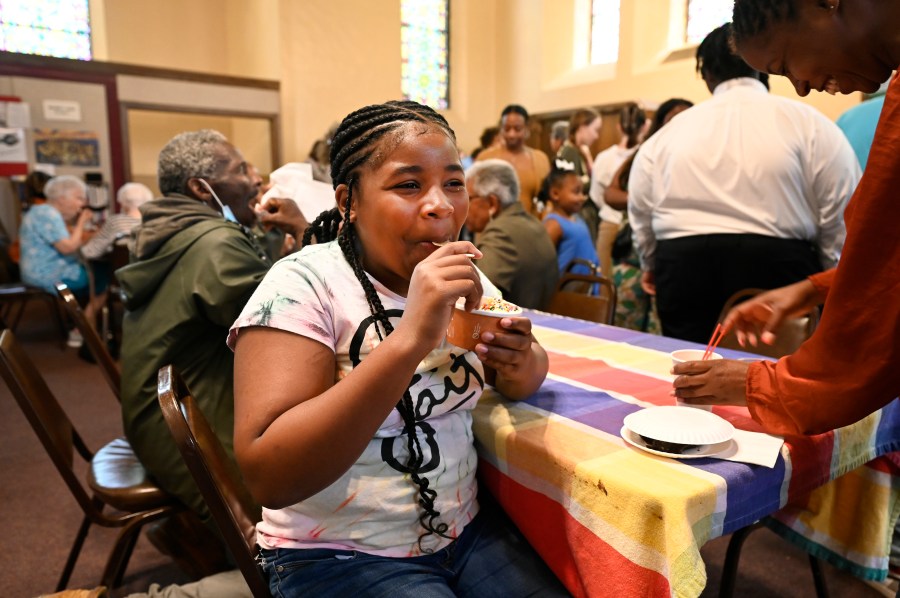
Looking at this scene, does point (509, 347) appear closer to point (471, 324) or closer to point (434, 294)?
point (471, 324)

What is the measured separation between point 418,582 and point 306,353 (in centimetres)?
42

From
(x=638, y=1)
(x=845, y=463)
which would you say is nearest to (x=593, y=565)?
(x=845, y=463)

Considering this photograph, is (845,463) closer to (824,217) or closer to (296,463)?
(296,463)

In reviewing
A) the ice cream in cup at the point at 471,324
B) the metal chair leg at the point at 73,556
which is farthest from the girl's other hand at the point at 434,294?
the metal chair leg at the point at 73,556

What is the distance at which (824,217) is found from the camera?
7.58 ft

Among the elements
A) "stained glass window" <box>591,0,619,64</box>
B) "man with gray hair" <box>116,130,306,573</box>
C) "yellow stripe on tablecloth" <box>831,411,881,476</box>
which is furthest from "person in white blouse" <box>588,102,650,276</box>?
"stained glass window" <box>591,0,619,64</box>

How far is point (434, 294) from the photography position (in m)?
0.86

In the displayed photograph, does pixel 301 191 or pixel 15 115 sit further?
pixel 15 115

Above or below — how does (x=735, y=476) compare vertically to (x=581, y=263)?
below

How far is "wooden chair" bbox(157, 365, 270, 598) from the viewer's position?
94 cm

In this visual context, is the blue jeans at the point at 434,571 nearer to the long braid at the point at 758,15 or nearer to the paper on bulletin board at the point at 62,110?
the long braid at the point at 758,15

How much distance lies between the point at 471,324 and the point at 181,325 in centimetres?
97

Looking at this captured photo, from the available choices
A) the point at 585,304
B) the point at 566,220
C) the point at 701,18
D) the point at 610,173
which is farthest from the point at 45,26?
the point at 585,304

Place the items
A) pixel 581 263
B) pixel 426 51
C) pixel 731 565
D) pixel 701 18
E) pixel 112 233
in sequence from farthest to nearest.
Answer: pixel 426 51
pixel 701 18
pixel 112 233
pixel 581 263
pixel 731 565
